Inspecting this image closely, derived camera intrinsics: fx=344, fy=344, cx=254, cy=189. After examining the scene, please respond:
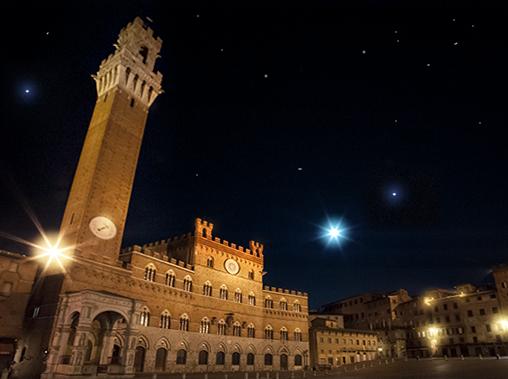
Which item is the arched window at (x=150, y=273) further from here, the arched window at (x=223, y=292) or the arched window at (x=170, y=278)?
the arched window at (x=223, y=292)

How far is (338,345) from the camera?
199 feet

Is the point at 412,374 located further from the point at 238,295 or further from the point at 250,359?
the point at 238,295

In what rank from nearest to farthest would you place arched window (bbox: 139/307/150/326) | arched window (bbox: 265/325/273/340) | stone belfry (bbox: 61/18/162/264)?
1. stone belfry (bbox: 61/18/162/264)
2. arched window (bbox: 139/307/150/326)
3. arched window (bbox: 265/325/273/340)

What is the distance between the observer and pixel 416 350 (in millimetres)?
72812

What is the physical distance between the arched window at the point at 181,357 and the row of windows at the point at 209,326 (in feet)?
7.29

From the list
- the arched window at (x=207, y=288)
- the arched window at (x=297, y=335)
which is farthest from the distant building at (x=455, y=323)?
the arched window at (x=207, y=288)

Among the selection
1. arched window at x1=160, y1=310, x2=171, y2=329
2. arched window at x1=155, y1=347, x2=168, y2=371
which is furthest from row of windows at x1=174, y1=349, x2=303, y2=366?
arched window at x1=160, y1=310, x2=171, y2=329

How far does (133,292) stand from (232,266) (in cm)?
1581

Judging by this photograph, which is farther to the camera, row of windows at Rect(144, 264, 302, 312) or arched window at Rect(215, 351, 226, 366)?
arched window at Rect(215, 351, 226, 366)

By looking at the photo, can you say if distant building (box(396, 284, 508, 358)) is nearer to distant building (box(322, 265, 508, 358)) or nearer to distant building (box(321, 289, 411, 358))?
distant building (box(322, 265, 508, 358))

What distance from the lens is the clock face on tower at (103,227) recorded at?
3054 cm

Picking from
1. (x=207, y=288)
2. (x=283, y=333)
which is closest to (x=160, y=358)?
(x=207, y=288)

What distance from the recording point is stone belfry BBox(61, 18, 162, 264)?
30.6m

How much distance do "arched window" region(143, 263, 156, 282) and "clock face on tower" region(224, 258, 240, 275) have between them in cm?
1153
